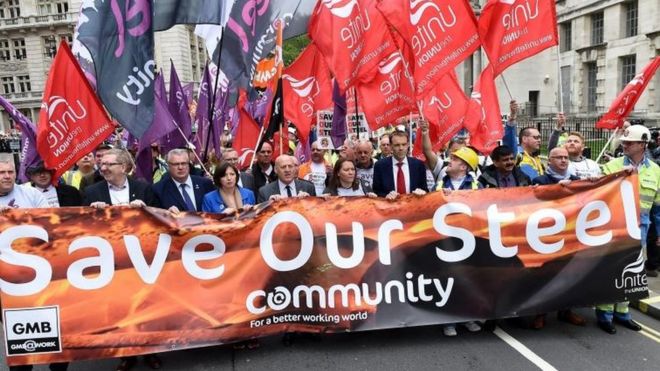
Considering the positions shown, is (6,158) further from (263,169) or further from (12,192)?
(263,169)

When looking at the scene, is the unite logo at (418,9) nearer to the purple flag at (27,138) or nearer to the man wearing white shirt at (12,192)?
the man wearing white shirt at (12,192)

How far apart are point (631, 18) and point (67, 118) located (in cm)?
3349

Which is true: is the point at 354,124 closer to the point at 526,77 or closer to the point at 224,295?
the point at 224,295

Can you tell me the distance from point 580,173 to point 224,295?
13.4ft

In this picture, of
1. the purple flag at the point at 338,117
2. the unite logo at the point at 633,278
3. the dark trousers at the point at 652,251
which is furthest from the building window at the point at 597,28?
the unite logo at the point at 633,278

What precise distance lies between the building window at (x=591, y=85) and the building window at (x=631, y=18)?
Result: 377cm

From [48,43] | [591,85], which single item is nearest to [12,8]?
[48,43]

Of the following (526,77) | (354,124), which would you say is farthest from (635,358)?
(526,77)

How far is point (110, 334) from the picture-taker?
4.08m

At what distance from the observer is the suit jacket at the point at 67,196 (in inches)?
202

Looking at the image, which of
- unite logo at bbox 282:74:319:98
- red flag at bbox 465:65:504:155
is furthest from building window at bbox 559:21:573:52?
unite logo at bbox 282:74:319:98

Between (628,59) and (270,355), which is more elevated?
(628,59)

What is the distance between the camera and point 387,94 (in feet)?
22.7

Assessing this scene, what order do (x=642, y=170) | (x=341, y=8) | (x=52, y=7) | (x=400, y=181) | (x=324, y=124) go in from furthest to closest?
1. (x=52, y=7)
2. (x=324, y=124)
3. (x=341, y=8)
4. (x=400, y=181)
5. (x=642, y=170)
